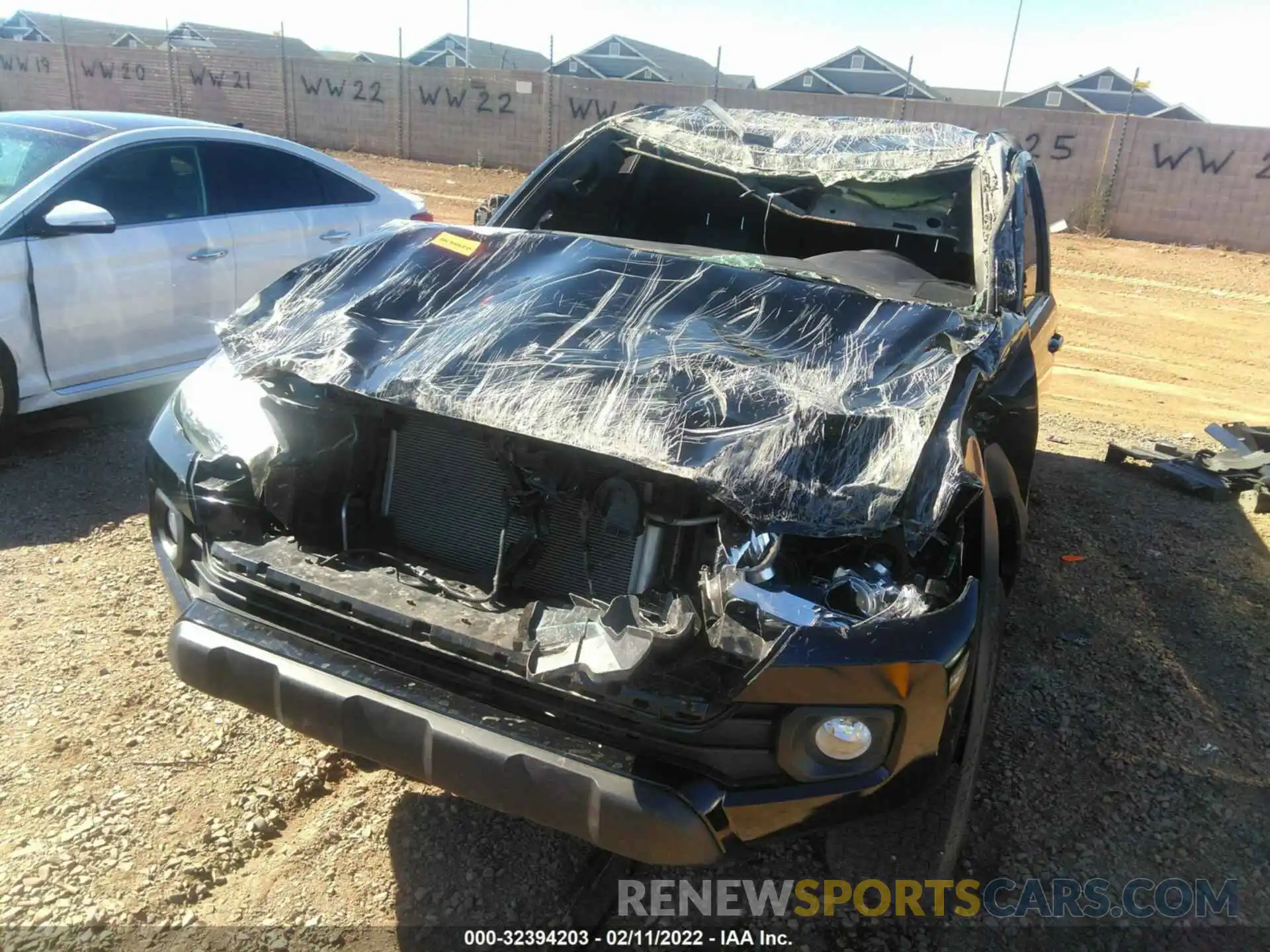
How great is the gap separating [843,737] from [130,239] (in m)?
4.42

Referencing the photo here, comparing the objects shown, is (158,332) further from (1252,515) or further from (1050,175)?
(1050,175)

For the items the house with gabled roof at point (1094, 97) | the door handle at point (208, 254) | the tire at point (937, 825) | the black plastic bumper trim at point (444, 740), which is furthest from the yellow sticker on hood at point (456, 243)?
the house with gabled roof at point (1094, 97)

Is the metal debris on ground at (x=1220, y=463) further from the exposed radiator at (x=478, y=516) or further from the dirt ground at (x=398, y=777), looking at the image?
the exposed radiator at (x=478, y=516)

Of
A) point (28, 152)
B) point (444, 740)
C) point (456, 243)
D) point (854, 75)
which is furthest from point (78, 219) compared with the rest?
point (854, 75)

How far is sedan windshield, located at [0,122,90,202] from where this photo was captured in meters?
4.40

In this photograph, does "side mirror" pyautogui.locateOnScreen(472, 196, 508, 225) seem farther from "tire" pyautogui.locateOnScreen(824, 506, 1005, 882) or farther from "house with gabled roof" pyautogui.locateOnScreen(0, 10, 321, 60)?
"house with gabled roof" pyautogui.locateOnScreen(0, 10, 321, 60)

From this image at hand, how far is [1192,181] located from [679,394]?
1659cm

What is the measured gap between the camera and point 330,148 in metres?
21.7

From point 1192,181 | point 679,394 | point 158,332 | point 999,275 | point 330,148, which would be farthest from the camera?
point 330,148

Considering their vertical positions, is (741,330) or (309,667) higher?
(741,330)

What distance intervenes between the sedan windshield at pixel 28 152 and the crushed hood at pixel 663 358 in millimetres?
2440

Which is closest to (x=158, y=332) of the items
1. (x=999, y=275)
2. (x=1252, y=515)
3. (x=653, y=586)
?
A: (x=653, y=586)

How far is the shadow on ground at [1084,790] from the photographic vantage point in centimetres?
224

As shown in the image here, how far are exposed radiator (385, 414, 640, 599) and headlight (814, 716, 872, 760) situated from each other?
59 cm
